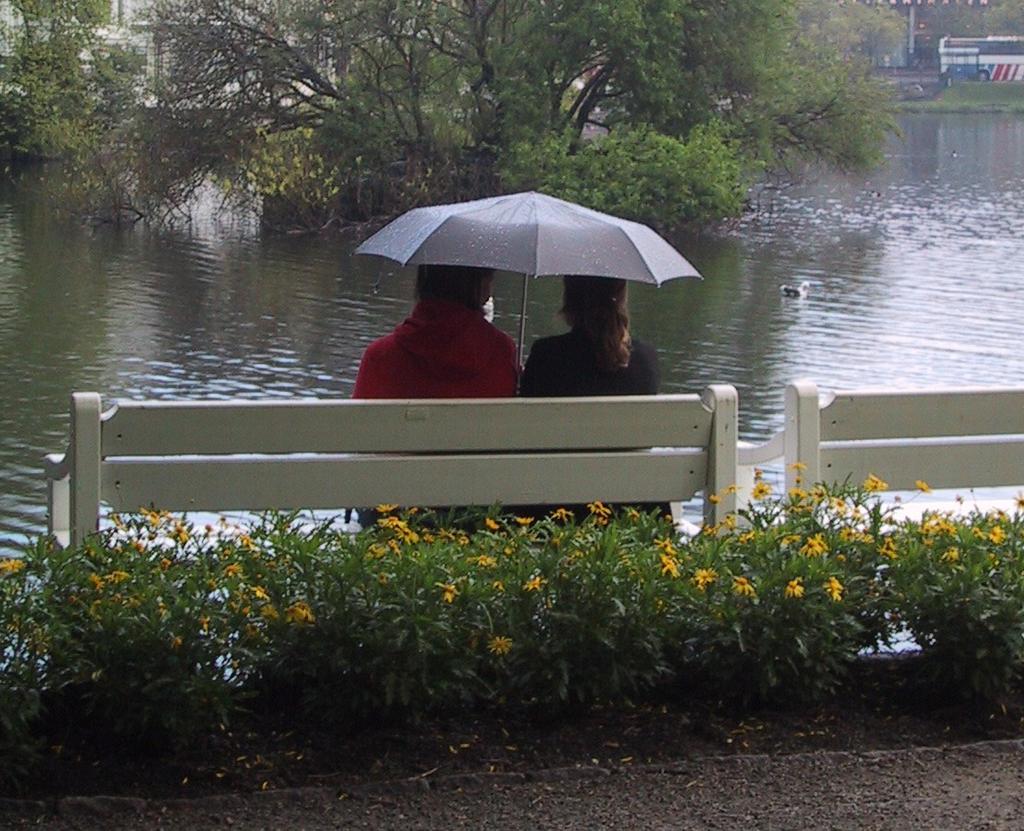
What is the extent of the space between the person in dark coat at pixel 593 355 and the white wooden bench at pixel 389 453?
594 mm

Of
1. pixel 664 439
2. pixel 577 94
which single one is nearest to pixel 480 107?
pixel 577 94

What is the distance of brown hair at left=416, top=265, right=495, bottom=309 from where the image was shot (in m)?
5.90

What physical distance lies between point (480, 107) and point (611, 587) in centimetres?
2835

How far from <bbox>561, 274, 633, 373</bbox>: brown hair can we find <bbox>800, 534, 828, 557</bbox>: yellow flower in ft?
4.15

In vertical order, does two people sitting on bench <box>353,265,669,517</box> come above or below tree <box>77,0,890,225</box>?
below

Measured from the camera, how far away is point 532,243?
5.89 metres

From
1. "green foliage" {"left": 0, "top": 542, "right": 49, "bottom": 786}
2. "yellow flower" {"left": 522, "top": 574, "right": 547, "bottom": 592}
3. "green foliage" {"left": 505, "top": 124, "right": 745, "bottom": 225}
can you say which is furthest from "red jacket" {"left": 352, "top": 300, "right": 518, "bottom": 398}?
"green foliage" {"left": 505, "top": 124, "right": 745, "bottom": 225}

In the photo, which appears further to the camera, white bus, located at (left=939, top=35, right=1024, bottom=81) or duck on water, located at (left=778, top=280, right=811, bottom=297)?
white bus, located at (left=939, top=35, right=1024, bottom=81)

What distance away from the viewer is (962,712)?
14.8 ft

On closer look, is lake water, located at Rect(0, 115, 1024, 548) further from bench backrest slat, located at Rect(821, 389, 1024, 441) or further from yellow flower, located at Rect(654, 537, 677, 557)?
yellow flower, located at Rect(654, 537, 677, 557)

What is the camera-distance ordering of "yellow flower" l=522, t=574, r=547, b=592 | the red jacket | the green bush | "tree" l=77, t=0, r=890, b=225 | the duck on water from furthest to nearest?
1. "tree" l=77, t=0, r=890, b=225
2. the duck on water
3. the red jacket
4. the green bush
5. "yellow flower" l=522, t=574, r=547, b=592

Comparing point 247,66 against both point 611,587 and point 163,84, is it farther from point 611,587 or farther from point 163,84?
point 611,587

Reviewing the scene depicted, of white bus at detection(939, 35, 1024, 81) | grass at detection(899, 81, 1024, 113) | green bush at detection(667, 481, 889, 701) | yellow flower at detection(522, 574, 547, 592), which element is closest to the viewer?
yellow flower at detection(522, 574, 547, 592)

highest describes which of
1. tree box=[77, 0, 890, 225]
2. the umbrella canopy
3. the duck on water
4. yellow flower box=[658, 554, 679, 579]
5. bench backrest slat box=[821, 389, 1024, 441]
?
tree box=[77, 0, 890, 225]
